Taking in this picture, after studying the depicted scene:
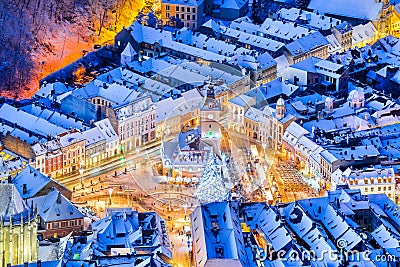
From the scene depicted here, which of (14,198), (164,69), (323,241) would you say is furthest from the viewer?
(164,69)

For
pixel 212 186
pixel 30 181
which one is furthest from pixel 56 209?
pixel 212 186

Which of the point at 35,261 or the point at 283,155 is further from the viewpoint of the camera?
the point at 283,155

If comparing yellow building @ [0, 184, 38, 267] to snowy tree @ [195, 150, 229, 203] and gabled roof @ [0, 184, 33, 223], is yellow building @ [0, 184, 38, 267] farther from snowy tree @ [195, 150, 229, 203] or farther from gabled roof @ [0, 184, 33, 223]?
snowy tree @ [195, 150, 229, 203]

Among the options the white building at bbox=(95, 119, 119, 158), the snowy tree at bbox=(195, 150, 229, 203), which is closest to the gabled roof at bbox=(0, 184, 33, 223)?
the snowy tree at bbox=(195, 150, 229, 203)

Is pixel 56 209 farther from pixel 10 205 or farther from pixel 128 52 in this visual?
pixel 128 52

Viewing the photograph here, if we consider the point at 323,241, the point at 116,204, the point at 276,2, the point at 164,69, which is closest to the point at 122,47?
the point at 164,69

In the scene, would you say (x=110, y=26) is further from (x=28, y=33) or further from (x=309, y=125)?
(x=309, y=125)

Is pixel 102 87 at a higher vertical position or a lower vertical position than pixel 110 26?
lower
